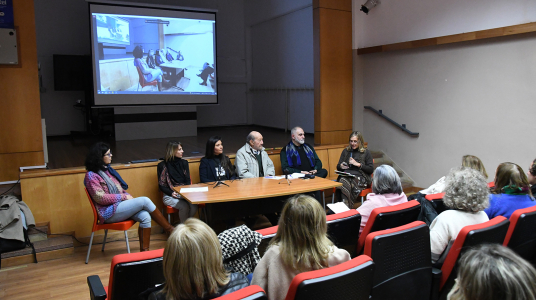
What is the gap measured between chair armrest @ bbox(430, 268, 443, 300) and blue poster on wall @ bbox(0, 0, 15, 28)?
483cm

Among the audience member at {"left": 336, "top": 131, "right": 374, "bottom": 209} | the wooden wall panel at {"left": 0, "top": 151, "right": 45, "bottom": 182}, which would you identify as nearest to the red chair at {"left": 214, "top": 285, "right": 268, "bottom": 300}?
the audience member at {"left": 336, "top": 131, "right": 374, "bottom": 209}

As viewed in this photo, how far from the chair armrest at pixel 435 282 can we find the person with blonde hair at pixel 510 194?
907 mm

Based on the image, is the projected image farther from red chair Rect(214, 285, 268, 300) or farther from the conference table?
red chair Rect(214, 285, 268, 300)

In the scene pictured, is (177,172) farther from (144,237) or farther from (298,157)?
(298,157)

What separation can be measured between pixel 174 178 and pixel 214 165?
1.63 ft

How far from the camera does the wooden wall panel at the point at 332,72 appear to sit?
6492 millimetres

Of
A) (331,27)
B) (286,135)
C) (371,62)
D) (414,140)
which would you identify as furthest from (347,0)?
(286,135)

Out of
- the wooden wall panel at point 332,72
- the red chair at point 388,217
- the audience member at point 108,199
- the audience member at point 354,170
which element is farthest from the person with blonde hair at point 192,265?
the wooden wall panel at point 332,72

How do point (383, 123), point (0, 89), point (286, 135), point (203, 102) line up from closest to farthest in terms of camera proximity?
point (0, 89)
point (383, 123)
point (203, 102)
point (286, 135)

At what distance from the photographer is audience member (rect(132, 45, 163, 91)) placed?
779 cm

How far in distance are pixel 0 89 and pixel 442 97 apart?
5.71m

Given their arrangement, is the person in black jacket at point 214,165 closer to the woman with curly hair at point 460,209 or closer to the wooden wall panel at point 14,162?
the wooden wall panel at point 14,162

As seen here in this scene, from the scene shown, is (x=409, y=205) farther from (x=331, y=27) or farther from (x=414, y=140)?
(x=331, y=27)

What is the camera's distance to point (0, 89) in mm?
4477
